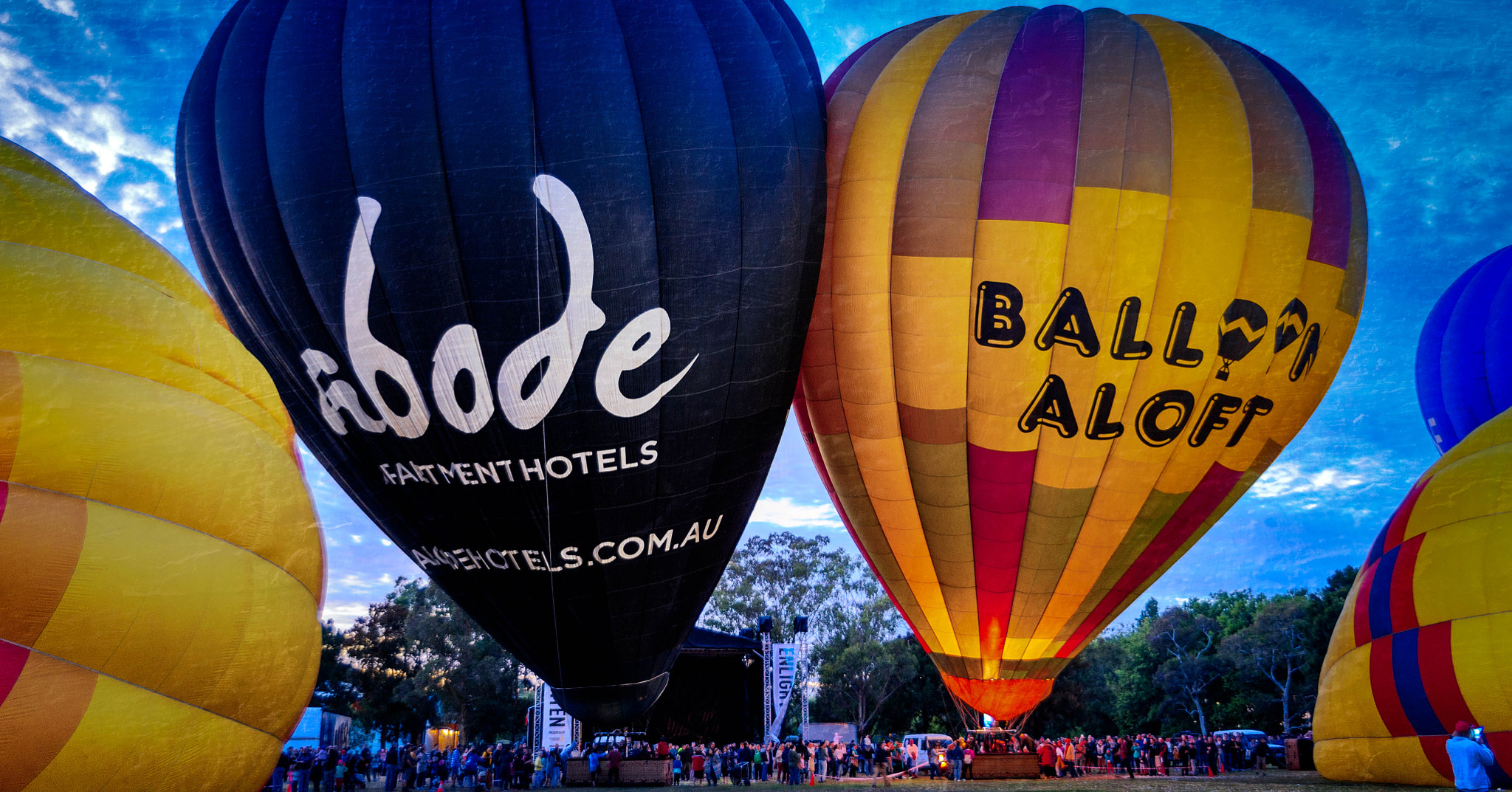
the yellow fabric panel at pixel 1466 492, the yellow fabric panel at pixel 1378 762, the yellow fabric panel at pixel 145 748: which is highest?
the yellow fabric panel at pixel 1466 492

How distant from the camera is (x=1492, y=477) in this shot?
7.56 m

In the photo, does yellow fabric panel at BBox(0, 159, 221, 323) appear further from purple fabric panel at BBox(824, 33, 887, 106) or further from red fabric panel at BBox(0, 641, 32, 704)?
purple fabric panel at BBox(824, 33, 887, 106)

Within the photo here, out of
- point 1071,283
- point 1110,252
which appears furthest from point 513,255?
point 1110,252

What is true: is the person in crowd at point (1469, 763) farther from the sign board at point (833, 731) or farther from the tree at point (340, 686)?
the tree at point (340, 686)

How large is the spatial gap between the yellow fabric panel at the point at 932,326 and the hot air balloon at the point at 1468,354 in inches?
339

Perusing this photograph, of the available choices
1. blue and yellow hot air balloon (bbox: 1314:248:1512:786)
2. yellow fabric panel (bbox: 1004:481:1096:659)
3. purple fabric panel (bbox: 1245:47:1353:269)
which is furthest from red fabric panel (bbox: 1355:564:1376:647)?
purple fabric panel (bbox: 1245:47:1353:269)

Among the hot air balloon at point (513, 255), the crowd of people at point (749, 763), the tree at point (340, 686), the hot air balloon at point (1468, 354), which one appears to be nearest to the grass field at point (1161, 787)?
the crowd of people at point (749, 763)

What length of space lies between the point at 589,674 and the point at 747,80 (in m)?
5.44

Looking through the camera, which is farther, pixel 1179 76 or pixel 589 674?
pixel 1179 76

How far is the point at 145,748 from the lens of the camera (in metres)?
3.83

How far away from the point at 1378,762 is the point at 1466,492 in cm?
232

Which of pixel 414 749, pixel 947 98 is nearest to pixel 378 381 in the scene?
pixel 947 98

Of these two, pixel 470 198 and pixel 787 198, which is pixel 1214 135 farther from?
pixel 470 198

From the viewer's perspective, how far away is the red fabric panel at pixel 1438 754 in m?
7.05
